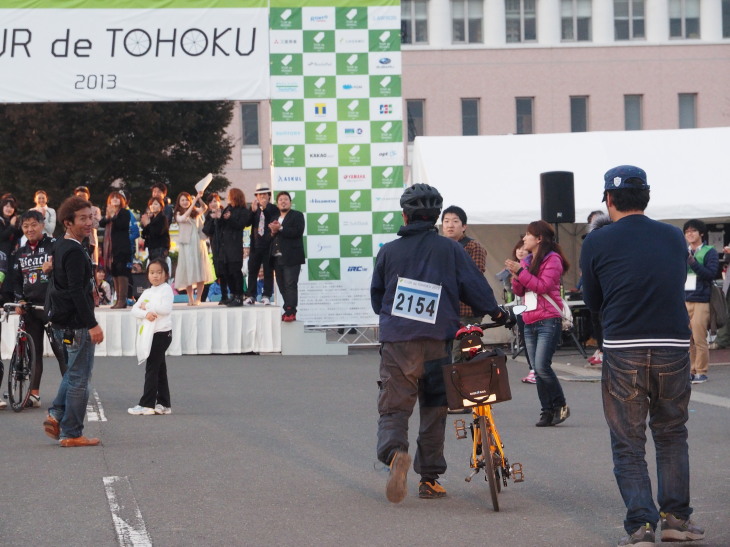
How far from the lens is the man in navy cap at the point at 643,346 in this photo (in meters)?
6.63

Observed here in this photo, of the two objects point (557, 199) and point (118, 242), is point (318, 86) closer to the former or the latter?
point (118, 242)

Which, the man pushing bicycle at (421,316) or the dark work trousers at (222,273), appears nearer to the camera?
the man pushing bicycle at (421,316)

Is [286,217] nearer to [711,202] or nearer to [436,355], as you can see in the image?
[711,202]

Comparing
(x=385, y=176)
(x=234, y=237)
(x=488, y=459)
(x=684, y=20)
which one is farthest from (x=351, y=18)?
(x=684, y=20)

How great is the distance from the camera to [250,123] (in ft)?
195

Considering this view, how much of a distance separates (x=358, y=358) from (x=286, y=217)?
2370 millimetres

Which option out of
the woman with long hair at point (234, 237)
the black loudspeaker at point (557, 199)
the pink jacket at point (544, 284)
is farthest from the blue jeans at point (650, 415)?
the woman with long hair at point (234, 237)

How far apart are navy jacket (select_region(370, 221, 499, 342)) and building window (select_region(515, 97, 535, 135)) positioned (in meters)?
47.2

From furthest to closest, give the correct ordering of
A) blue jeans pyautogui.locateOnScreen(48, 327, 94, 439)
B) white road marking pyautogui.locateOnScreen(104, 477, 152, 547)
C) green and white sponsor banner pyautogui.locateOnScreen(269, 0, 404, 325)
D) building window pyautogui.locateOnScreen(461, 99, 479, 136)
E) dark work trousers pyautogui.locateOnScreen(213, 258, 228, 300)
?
building window pyautogui.locateOnScreen(461, 99, 479, 136) → dark work trousers pyautogui.locateOnScreen(213, 258, 228, 300) → green and white sponsor banner pyautogui.locateOnScreen(269, 0, 404, 325) → blue jeans pyautogui.locateOnScreen(48, 327, 94, 439) → white road marking pyautogui.locateOnScreen(104, 477, 152, 547)

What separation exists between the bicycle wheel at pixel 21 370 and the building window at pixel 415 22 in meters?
42.5

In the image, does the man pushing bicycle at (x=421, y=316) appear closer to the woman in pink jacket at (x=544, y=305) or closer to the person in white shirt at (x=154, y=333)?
the woman in pink jacket at (x=544, y=305)

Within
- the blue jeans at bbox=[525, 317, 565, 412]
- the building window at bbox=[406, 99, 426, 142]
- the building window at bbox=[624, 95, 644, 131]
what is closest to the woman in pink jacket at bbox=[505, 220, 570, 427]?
the blue jeans at bbox=[525, 317, 565, 412]

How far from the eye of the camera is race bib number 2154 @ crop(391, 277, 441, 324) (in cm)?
799

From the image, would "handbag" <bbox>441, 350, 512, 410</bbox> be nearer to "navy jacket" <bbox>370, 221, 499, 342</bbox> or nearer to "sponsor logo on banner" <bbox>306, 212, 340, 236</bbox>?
"navy jacket" <bbox>370, 221, 499, 342</bbox>
